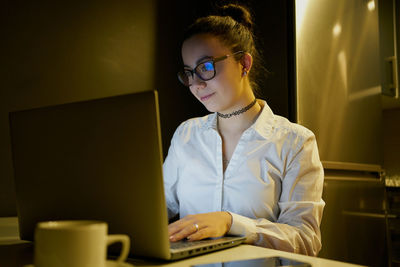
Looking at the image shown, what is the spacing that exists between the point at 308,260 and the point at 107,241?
1.19ft

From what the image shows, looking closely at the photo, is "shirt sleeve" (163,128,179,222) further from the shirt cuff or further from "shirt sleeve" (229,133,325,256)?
the shirt cuff

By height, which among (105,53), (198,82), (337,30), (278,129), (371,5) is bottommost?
(278,129)

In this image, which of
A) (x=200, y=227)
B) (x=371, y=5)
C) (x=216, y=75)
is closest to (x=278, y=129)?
(x=216, y=75)

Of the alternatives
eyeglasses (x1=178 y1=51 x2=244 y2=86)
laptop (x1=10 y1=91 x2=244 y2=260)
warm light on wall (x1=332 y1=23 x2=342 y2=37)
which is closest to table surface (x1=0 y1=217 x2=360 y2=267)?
laptop (x1=10 y1=91 x2=244 y2=260)

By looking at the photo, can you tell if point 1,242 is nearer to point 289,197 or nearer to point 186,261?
point 186,261

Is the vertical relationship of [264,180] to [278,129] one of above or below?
below

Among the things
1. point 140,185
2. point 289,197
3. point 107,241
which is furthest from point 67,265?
point 289,197

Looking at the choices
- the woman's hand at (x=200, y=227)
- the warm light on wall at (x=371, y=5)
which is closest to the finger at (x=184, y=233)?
the woman's hand at (x=200, y=227)

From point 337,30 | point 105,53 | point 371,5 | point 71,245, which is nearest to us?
point 71,245

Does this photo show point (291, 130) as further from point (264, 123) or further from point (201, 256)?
point (201, 256)

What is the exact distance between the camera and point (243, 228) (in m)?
0.95

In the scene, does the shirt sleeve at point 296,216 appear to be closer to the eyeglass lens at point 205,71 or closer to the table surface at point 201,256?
the table surface at point 201,256

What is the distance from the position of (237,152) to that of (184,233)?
509mm

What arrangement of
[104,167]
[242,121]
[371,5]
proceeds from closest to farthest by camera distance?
[104,167] → [242,121] → [371,5]
